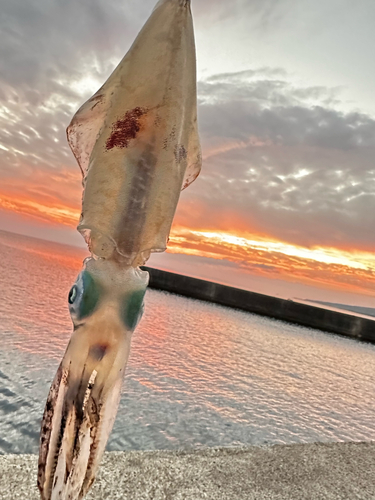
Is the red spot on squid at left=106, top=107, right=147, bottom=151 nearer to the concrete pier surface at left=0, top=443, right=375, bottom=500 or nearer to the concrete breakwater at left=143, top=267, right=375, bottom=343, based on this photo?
the concrete pier surface at left=0, top=443, right=375, bottom=500

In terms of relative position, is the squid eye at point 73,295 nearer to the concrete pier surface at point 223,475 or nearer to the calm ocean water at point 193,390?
the concrete pier surface at point 223,475

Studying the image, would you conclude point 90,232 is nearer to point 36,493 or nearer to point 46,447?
point 46,447

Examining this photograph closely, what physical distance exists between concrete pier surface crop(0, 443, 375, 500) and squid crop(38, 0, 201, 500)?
1148mm

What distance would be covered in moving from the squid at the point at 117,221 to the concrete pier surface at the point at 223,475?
3.77 feet

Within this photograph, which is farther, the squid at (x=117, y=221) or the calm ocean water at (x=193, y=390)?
the calm ocean water at (x=193, y=390)

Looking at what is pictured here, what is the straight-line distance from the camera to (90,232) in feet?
2.23

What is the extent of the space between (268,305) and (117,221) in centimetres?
1672

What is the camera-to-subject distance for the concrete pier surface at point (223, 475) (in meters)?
1.69

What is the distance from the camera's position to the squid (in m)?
0.65

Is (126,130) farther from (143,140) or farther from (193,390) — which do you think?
(193,390)

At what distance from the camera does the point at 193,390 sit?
397cm

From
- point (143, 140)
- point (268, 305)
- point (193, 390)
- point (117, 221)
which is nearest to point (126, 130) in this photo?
point (143, 140)

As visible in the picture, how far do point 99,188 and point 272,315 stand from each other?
16.6 meters

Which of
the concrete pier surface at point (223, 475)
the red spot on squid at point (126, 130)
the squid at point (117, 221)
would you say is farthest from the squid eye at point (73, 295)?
the concrete pier surface at point (223, 475)
